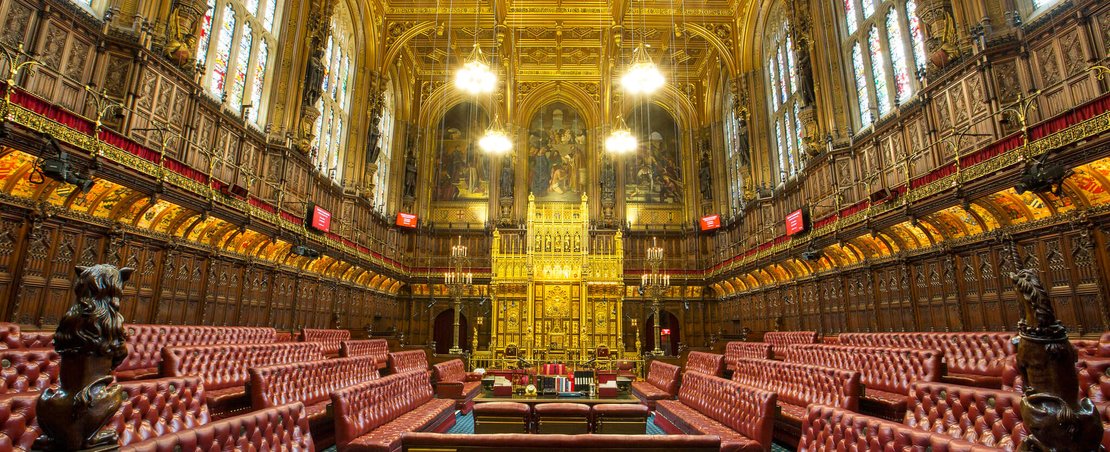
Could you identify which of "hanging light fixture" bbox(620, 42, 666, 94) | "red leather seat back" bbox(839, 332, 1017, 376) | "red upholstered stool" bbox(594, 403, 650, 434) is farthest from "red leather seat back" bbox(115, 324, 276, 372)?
"red leather seat back" bbox(839, 332, 1017, 376)

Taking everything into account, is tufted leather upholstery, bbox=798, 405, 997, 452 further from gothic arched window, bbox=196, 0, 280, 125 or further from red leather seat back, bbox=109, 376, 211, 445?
gothic arched window, bbox=196, 0, 280, 125

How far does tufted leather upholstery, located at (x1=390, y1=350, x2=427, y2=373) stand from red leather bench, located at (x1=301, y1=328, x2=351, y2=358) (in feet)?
7.28

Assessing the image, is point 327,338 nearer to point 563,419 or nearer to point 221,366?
point 221,366

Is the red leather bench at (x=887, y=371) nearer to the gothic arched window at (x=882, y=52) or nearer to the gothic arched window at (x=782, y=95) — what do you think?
the gothic arched window at (x=882, y=52)

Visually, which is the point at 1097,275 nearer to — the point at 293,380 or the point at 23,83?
the point at 293,380

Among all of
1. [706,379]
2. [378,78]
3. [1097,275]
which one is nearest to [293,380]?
[706,379]

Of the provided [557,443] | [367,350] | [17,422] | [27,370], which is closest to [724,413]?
[557,443]

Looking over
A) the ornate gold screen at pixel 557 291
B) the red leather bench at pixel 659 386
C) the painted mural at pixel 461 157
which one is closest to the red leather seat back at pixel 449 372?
the red leather bench at pixel 659 386

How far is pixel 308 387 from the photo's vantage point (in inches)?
296

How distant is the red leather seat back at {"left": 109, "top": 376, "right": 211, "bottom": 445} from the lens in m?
3.86

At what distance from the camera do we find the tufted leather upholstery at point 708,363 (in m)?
10.9

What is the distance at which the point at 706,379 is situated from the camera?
327 inches

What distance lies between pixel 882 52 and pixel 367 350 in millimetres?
18097

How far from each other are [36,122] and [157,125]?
396cm
